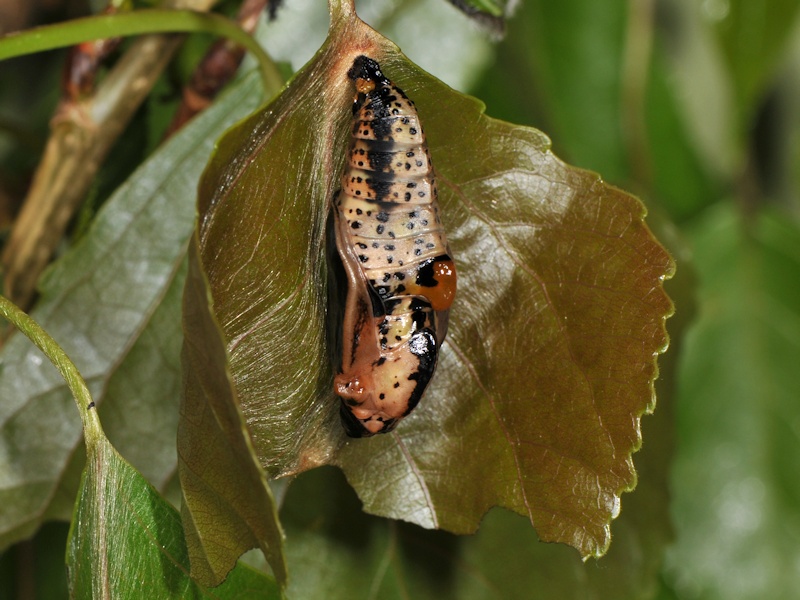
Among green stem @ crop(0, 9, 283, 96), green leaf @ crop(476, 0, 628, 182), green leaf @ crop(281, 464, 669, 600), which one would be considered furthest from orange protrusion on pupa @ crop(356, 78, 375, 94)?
green leaf @ crop(476, 0, 628, 182)

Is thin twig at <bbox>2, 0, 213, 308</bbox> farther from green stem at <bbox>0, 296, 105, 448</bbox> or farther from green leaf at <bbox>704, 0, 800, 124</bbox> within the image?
green leaf at <bbox>704, 0, 800, 124</bbox>

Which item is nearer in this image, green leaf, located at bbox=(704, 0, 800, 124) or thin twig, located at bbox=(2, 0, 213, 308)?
thin twig, located at bbox=(2, 0, 213, 308)

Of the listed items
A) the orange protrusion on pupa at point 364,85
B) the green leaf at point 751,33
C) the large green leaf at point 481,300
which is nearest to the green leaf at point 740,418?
the green leaf at point 751,33

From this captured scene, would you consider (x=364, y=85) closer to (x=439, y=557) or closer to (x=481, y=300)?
(x=481, y=300)

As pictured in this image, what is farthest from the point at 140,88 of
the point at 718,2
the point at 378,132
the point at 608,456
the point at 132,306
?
the point at 718,2

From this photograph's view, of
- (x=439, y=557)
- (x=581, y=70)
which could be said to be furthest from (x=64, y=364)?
(x=581, y=70)

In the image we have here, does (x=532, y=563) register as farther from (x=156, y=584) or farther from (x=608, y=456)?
(x=156, y=584)
